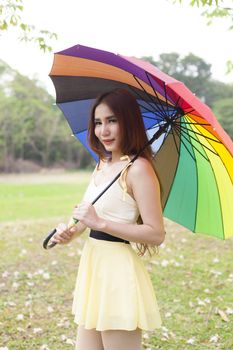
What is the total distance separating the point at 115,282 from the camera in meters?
2.10

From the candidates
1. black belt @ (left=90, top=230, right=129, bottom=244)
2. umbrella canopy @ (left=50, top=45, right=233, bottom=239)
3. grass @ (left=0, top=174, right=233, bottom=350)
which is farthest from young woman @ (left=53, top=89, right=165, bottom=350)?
grass @ (left=0, top=174, right=233, bottom=350)

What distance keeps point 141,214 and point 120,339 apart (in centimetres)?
57

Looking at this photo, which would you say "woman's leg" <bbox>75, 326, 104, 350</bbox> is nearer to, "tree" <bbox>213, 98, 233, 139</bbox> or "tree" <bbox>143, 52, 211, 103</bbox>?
"tree" <bbox>213, 98, 233, 139</bbox>

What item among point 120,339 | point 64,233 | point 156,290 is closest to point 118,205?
point 64,233

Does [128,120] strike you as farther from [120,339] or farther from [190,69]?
[190,69]

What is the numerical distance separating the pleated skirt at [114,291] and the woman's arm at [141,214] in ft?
0.38

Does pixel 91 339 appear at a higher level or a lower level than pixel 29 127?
lower

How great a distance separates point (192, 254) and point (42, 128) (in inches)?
1615

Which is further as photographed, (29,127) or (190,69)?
(190,69)

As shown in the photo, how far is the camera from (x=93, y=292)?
214cm

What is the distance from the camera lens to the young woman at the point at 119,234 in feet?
6.75

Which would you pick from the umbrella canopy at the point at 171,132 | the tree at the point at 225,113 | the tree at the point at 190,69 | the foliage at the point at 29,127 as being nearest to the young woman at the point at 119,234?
A: the umbrella canopy at the point at 171,132

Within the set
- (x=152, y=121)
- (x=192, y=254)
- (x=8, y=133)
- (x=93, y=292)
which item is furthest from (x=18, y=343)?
(x=8, y=133)

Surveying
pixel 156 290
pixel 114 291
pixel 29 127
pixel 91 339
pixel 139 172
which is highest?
pixel 29 127
